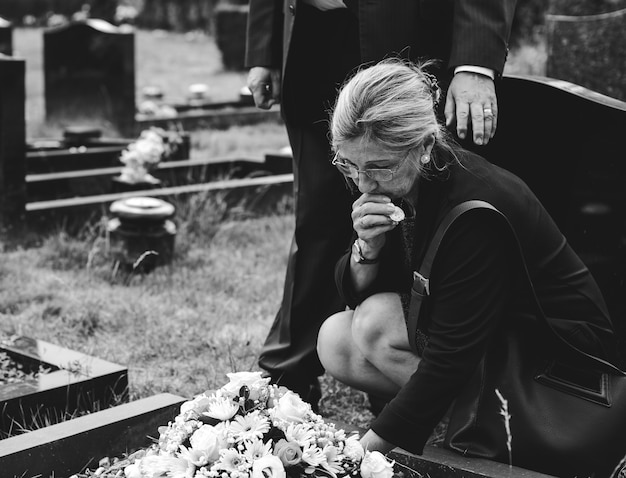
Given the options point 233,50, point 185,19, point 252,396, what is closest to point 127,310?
point 252,396

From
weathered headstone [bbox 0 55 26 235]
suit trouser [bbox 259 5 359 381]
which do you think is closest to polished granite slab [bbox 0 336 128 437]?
suit trouser [bbox 259 5 359 381]

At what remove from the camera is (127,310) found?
165 inches

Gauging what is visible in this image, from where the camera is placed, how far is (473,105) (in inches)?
95.8

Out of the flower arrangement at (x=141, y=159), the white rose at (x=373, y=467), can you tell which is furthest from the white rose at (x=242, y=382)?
the flower arrangement at (x=141, y=159)

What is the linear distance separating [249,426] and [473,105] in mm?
1067

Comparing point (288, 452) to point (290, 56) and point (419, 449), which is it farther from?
point (290, 56)

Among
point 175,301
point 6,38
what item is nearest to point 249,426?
point 175,301

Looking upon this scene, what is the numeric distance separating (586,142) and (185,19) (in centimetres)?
2323

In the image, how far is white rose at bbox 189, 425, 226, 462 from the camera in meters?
1.76

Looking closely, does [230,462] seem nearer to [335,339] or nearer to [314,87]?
[335,339]

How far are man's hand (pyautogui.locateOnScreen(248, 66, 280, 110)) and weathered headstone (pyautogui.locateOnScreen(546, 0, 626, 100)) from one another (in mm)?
4626

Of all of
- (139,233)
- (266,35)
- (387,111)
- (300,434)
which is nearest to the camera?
(300,434)

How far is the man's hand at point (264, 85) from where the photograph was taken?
Result: 319cm

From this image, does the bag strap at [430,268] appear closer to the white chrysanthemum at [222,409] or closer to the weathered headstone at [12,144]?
the white chrysanthemum at [222,409]
